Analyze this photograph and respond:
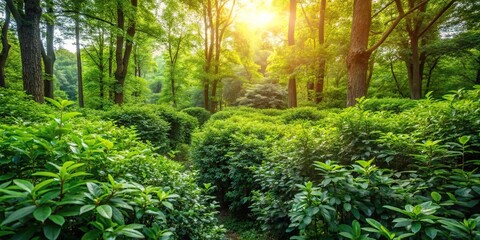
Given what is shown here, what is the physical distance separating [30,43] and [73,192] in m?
7.06

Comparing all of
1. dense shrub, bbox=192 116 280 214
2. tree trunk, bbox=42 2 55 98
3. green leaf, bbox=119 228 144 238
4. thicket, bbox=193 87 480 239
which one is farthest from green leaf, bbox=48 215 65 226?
tree trunk, bbox=42 2 55 98

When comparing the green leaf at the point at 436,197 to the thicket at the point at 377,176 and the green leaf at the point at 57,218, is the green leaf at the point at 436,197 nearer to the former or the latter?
the thicket at the point at 377,176

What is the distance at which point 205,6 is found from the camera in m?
19.1

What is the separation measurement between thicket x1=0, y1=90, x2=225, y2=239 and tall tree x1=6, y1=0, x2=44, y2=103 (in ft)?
19.9

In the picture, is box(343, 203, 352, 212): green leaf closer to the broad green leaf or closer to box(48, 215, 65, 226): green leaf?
the broad green leaf

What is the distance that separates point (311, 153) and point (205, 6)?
19.7 meters

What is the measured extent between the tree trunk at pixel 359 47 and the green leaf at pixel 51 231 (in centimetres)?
648

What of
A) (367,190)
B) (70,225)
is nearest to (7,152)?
(70,225)

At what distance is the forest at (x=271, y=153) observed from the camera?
1159 millimetres

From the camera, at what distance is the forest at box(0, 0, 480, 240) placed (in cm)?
116

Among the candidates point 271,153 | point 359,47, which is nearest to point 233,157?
point 271,153

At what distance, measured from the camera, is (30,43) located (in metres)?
5.69

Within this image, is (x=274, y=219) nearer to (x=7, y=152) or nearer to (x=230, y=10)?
(x=7, y=152)

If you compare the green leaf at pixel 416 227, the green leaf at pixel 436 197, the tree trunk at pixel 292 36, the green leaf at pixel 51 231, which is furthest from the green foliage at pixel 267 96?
the green leaf at pixel 51 231
